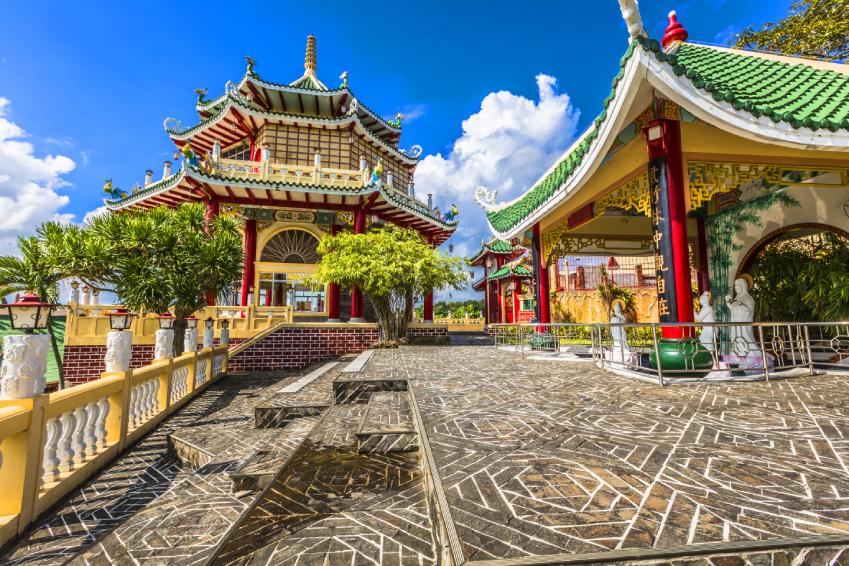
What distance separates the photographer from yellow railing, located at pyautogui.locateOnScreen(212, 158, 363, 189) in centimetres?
1361

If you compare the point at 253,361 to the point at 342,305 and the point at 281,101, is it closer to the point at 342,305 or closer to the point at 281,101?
the point at 342,305

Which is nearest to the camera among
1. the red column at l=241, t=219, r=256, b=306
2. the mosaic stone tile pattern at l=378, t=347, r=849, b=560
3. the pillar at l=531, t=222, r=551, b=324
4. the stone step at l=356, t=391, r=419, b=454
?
the mosaic stone tile pattern at l=378, t=347, r=849, b=560

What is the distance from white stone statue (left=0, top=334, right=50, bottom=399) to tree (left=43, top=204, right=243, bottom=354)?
5959 millimetres

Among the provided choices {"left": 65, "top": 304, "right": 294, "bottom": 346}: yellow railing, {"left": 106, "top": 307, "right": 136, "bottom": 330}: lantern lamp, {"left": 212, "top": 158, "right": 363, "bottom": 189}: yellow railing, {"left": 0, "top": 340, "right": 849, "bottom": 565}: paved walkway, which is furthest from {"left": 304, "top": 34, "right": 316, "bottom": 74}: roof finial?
{"left": 0, "top": 340, "right": 849, "bottom": 565}: paved walkway

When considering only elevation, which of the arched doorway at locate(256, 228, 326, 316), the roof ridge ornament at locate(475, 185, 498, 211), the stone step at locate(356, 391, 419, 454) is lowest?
the stone step at locate(356, 391, 419, 454)

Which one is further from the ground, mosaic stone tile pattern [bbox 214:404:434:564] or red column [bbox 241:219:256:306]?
red column [bbox 241:219:256:306]

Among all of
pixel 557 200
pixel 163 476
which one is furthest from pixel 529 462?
pixel 557 200

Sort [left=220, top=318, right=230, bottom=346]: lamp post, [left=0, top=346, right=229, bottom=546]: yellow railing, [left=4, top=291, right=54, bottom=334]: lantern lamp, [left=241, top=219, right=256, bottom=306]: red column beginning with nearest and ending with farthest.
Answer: [left=0, top=346, right=229, bottom=546]: yellow railing < [left=4, top=291, right=54, bottom=334]: lantern lamp < [left=220, top=318, right=230, bottom=346]: lamp post < [left=241, top=219, right=256, bottom=306]: red column

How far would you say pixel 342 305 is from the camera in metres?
17.3

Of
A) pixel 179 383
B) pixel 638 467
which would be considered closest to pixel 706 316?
pixel 638 467

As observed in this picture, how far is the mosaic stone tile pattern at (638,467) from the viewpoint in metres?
1.48

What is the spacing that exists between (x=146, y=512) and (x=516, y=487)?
316 centimetres

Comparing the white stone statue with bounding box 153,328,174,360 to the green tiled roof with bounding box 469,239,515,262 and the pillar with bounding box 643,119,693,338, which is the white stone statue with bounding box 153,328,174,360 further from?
the green tiled roof with bounding box 469,239,515,262

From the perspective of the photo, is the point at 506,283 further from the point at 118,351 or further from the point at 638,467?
the point at 638,467
